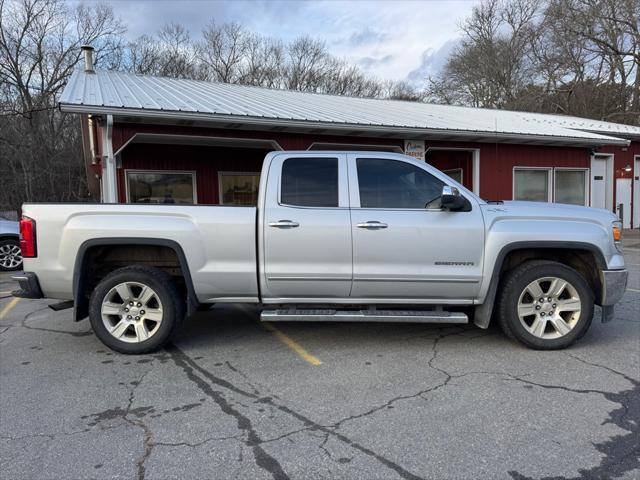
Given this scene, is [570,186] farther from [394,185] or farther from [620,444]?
[620,444]

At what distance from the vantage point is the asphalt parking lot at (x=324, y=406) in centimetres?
276

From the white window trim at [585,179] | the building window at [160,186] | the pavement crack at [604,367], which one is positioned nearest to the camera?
the pavement crack at [604,367]

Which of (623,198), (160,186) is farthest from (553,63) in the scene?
(160,186)

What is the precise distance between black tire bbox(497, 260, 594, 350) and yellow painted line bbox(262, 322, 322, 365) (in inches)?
75.1

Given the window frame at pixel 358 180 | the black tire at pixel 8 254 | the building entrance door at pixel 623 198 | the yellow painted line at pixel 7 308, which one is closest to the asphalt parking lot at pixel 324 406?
the window frame at pixel 358 180

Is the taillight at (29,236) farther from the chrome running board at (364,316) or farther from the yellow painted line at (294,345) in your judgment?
the yellow painted line at (294,345)

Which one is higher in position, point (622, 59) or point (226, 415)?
point (622, 59)

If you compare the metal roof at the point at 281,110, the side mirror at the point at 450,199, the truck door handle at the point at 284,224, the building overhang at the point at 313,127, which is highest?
the metal roof at the point at 281,110

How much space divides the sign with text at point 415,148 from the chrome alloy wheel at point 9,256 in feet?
32.5

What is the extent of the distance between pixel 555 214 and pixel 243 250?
10.0 feet

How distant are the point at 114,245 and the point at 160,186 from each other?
8817 millimetres

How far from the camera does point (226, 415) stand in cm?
338

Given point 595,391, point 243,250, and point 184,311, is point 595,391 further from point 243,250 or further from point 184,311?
point 184,311

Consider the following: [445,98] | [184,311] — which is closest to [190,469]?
[184,311]
